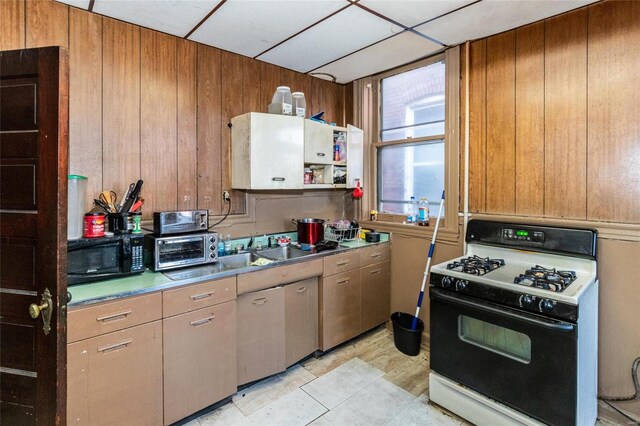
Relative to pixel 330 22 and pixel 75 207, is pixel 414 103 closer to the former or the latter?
pixel 330 22

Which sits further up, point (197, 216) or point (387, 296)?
point (197, 216)

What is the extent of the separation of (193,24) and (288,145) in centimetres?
Answer: 106

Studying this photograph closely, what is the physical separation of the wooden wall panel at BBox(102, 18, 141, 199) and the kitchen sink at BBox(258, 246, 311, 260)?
3.39ft

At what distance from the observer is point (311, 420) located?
6.66ft

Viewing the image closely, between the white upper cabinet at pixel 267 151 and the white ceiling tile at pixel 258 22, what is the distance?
0.55 metres

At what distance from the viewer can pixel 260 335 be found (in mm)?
2318

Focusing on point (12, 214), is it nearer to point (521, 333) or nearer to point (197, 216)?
point (197, 216)

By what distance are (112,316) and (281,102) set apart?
6.68 ft

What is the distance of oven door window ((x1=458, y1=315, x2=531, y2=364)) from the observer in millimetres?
1825

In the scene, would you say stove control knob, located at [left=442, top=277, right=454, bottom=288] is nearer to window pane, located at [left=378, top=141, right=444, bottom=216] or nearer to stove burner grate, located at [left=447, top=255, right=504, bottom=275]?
stove burner grate, located at [left=447, top=255, right=504, bottom=275]

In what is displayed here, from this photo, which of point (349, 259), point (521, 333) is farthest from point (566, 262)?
point (349, 259)

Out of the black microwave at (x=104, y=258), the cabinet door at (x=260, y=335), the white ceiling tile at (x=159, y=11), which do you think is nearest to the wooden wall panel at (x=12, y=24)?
the white ceiling tile at (x=159, y=11)

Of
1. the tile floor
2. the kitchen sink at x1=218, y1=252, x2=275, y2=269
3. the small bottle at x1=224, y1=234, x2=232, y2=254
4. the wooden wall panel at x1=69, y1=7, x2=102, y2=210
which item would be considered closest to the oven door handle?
the tile floor

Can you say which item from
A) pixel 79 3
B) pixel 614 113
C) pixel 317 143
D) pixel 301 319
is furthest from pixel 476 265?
pixel 79 3
